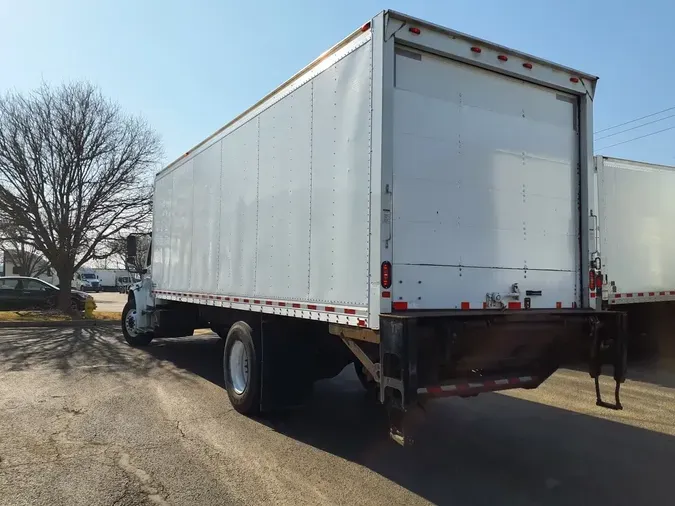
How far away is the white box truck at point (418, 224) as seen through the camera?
4.48m

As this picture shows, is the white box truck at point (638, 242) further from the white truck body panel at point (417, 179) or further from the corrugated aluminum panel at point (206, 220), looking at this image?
the corrugated aluminum panel at point (206, 220)

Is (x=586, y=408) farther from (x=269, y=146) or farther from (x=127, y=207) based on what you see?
(x=127, y=207)

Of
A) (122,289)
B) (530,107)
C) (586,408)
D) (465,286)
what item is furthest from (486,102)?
(122,289)

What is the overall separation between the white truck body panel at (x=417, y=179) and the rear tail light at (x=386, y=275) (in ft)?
0.16

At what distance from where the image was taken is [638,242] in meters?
9.99

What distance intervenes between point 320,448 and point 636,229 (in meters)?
7.82

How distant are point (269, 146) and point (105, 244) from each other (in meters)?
14.8

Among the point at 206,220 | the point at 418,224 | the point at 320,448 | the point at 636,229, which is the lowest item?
the point at 320,448

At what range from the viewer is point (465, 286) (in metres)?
4.93

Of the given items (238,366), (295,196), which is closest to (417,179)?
(295,196)

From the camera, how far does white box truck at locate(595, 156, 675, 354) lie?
9562 millimetres

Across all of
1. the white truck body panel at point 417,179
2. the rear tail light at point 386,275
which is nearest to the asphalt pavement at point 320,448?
the rear tail light at point 386,275

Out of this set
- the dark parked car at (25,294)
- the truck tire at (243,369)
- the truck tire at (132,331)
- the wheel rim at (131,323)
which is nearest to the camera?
the truck tire at (243,369)

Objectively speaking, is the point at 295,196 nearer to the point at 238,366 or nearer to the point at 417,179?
the point at 417,179
